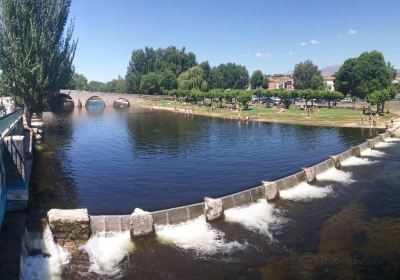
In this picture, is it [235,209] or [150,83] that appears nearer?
[235,209]

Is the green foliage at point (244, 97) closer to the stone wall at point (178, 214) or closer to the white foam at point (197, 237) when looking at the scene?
the stone wall at point (178, 214)

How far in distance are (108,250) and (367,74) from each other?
113978 millimetres

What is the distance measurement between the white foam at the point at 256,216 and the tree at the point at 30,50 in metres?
33.2

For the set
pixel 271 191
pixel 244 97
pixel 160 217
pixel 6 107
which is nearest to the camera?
pixel 160 217

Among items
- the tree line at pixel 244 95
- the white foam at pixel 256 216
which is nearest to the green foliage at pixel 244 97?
the tree line at pixel 244 95

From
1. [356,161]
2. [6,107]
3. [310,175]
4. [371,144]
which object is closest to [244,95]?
[371,144]

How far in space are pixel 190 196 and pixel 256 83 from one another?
148649 millimetres

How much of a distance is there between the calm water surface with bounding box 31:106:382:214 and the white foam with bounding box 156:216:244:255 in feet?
14.6

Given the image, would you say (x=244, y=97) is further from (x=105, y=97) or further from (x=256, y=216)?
(x=256, y=216)

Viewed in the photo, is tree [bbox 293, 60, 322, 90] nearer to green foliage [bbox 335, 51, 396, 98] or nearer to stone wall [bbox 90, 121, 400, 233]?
green foliage [bbox 335, 51, 396, 98]

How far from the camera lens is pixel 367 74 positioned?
4614 inches

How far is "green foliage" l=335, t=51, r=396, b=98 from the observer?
11550 cm

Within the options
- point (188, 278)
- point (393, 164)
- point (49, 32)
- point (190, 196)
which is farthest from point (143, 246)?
point (49, 32)

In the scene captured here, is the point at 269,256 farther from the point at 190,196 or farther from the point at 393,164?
the point at 393,164
